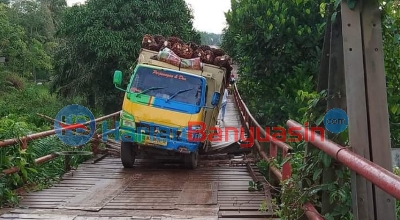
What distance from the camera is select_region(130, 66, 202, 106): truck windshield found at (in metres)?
9.74

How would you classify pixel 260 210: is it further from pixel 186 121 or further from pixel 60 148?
pixel 60 148

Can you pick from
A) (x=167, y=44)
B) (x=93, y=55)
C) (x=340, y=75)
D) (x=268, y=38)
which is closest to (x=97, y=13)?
(x=93, y=55)

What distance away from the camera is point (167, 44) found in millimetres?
10875

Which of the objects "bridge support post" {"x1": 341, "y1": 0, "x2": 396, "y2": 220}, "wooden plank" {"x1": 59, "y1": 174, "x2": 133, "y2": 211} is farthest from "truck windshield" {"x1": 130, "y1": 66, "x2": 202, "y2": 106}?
"bridge support post" {"x1": 341, "y1": 0, "x2": 396, "y2": 220}

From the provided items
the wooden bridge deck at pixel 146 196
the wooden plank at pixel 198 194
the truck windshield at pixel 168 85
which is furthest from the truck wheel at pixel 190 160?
the wooden plank at pixel 198 194

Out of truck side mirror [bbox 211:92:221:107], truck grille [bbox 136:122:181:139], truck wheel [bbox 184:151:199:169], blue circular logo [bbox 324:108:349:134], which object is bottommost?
truck wheel [bbox 184:151:199:169]

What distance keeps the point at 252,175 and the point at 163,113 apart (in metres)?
2.25

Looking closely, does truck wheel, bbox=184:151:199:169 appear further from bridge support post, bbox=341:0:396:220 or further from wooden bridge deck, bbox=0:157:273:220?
bridge support post, bbox=341:0:396:220

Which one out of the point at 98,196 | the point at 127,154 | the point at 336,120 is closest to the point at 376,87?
the point at 336,120

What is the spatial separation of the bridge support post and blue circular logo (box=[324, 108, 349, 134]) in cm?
51

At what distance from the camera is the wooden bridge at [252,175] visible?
297 centimetres

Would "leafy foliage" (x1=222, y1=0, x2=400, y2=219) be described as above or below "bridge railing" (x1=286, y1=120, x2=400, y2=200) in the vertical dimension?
above

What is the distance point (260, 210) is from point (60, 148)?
5019 millimetres

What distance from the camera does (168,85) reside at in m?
9.80
